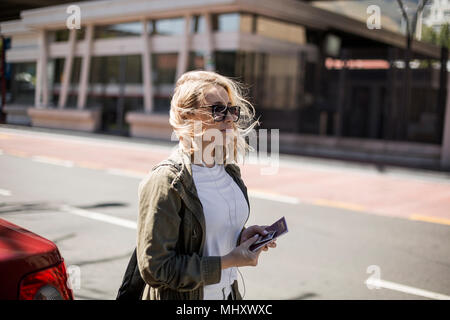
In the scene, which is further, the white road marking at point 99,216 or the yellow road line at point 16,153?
the white road marking at point 99,216

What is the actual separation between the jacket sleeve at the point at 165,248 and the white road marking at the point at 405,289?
351 cm

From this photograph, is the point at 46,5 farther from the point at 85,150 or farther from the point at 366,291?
the point at 85,150

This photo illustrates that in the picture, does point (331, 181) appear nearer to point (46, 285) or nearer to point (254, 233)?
point (254, 233)

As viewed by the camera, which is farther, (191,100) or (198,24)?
(198,24)

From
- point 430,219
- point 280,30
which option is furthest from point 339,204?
point 280,30

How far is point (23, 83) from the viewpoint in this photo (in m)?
2.01

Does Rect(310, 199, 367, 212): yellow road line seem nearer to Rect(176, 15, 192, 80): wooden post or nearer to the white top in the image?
the white top

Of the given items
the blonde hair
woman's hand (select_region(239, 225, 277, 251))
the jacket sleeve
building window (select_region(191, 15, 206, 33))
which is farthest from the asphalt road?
building window (select_region(191, 15, 206, 33))

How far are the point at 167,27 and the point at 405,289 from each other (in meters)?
20.7

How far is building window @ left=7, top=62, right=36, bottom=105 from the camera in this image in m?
1.95

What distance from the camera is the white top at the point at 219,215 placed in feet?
6.12

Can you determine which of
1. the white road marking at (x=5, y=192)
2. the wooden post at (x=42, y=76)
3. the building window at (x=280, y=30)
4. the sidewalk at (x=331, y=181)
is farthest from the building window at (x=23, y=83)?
the building window at (x=280, y=30)

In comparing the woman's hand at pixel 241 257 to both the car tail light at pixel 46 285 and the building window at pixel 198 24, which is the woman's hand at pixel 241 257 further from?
the building window at pixel 198 24

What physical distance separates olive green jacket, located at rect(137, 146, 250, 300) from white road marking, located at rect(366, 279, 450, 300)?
3.50 metres
